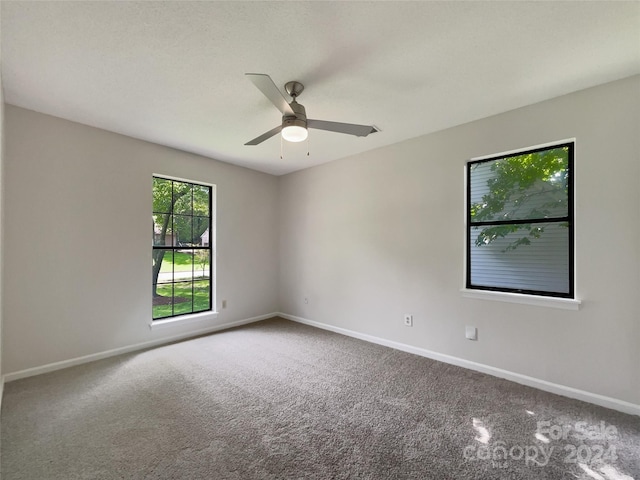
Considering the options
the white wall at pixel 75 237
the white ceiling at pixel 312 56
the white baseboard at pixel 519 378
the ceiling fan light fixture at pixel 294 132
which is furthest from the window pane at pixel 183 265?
the ceiling fan light fixture at pixel 294 132

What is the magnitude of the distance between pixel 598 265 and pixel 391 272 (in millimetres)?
1835

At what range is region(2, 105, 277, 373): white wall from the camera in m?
2.57

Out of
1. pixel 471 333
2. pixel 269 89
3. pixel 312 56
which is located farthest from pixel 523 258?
pixel 269 89

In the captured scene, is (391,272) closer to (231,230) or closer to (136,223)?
(231,230)

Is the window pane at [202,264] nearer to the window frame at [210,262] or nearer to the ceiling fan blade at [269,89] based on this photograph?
the window frame at [210,262]

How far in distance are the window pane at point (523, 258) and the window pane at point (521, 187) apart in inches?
5.1

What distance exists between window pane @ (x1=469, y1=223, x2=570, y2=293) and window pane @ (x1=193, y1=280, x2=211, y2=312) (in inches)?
139

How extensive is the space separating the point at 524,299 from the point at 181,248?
13.3 feet

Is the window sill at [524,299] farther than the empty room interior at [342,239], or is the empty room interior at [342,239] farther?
the window sill at [524,299]

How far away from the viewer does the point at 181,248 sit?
3838mm

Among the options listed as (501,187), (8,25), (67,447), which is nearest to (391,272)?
(501,187)

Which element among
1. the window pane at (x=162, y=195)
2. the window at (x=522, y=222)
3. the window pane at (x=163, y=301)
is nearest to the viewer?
the window at (x=522, y=222)

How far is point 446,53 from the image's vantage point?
1.86m

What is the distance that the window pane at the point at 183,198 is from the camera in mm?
3850
